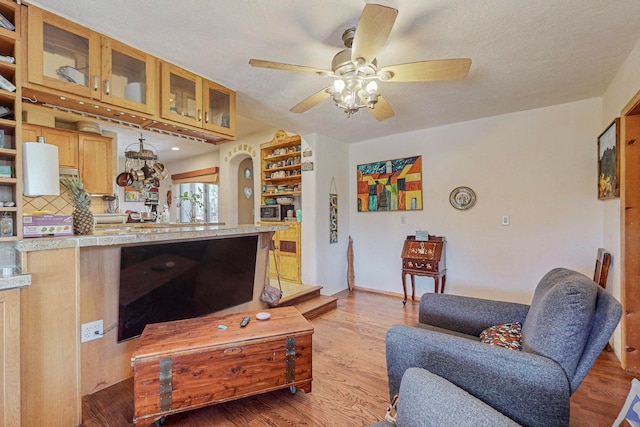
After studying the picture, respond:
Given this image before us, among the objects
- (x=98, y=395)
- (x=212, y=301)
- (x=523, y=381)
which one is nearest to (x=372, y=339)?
(x=212, y=301)

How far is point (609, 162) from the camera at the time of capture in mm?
2475

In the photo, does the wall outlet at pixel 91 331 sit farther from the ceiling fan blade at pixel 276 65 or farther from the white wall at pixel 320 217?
the white wall at pixel 320 217

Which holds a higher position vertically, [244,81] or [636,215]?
[244,81]

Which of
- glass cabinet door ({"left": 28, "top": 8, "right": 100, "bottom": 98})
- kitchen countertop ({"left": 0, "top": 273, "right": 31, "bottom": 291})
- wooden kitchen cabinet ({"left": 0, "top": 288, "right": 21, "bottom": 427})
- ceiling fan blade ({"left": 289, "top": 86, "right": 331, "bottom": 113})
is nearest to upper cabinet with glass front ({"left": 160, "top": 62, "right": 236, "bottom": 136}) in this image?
glass cabinet door ({"left": 28, "top": 8, "right": 100, "bottom": 98})

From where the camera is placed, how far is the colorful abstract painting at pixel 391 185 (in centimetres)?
398

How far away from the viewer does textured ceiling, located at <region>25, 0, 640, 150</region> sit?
155cm

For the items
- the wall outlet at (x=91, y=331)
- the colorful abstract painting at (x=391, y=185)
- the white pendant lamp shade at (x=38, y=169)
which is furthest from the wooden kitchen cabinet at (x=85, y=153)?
the colorful abstract painting at (x=391, y=185)

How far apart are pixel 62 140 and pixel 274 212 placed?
2.92 meters

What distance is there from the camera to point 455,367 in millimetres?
1240

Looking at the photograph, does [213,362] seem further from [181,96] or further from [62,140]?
[62,140]

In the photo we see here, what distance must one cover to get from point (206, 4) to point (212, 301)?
2079mm

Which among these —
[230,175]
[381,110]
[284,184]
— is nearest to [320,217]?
[284,184]

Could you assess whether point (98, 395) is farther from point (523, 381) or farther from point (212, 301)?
point (523, 381)

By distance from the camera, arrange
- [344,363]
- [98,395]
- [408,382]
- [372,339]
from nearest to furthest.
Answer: [408,382] → [98,395] → [344,363] → [372,339]
